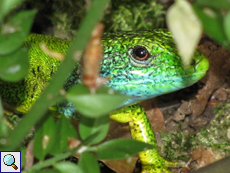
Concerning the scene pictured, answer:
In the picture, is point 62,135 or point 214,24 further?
point 62,135

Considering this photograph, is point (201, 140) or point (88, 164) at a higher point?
point (88, 164)

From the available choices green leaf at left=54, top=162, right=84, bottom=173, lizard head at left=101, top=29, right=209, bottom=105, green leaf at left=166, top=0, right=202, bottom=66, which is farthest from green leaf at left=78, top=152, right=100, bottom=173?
lizard head at left=101, top=29, right=209, bottom=105

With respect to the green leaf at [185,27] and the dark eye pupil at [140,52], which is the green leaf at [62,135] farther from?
the dark eye pupil at [140,52]

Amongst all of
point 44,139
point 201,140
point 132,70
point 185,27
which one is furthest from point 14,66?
point 201,140

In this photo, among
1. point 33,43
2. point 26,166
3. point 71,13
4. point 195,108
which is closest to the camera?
point 26,166

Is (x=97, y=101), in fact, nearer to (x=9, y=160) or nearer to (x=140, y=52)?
(x=9, y=160)

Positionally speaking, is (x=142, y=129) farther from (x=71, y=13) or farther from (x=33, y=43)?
(x=71, y=13)

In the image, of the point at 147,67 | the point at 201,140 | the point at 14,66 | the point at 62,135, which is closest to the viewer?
the point at 14,66

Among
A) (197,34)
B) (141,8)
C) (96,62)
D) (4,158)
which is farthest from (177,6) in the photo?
(141,8)
